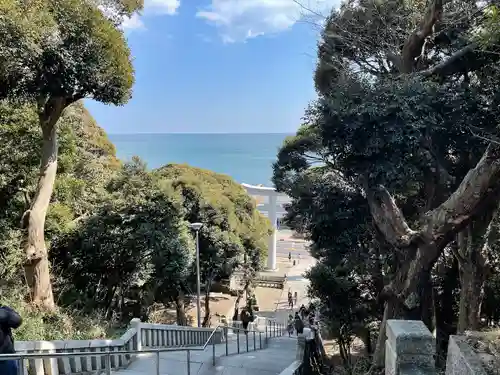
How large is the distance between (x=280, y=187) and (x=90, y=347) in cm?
833

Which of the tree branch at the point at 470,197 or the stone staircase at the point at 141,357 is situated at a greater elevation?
the tree branch at the point at 470,197

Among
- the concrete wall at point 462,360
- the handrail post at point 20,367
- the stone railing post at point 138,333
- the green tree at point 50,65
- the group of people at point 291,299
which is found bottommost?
the group of people at point 291,299

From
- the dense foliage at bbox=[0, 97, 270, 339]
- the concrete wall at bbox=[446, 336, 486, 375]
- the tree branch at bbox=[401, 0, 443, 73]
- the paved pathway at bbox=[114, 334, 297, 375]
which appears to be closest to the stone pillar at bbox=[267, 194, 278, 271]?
the dense foliage at bbox=[0, 97, 270, 339]

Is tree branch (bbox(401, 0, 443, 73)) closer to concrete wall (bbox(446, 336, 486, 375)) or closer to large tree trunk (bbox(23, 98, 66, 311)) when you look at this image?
concrete wall (bbox(446, 336, 486, 375))

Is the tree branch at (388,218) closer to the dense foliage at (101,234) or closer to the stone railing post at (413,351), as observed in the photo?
the stone railing post at (413,351)

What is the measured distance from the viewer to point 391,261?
33.7 feet

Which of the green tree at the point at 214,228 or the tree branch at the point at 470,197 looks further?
the green tree at the point at 214,228

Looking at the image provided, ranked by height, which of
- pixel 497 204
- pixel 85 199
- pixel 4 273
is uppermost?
pixel 85 199

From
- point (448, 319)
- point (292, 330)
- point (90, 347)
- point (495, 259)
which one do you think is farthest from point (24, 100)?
point (292, 330)

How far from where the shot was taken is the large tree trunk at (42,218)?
28.5ft

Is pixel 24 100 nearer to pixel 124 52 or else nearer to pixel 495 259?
pixel 124 52

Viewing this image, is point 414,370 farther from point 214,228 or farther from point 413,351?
point 214,228

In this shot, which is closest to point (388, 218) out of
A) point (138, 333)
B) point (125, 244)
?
point (138, 333)

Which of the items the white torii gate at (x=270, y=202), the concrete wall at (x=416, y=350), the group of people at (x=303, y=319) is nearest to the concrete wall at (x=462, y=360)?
the concrete wall at (x=416, y=350)
